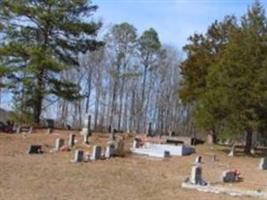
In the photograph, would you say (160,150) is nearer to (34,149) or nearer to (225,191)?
(34,149)

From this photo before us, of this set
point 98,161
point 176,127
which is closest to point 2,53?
point 98,161

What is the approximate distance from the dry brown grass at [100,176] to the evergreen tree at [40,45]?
991cm

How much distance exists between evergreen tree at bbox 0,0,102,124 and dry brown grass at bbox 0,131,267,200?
9915mm

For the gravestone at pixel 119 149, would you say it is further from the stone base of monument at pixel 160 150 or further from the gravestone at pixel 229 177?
the gravestone at pixel 229 177

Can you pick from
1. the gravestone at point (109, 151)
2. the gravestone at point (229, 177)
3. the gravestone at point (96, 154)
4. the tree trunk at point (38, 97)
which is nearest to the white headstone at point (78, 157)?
the gravestone at point (96, 154)

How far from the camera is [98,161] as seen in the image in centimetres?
2325

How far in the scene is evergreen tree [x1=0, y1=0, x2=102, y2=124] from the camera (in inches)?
1495

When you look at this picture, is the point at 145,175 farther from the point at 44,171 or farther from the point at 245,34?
the point at 245,34

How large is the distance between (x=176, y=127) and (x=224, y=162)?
45561 millimetres

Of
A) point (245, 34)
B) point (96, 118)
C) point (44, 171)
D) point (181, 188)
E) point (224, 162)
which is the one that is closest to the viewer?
point (181, 188)

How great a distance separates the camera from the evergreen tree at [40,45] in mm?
37969

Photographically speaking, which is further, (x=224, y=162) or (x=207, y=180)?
(x=224, y=162)

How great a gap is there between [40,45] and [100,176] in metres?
21.3

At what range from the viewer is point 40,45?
38844 mm
